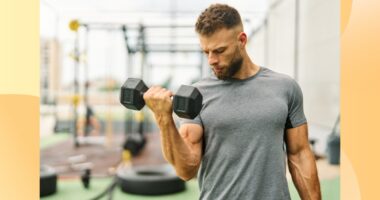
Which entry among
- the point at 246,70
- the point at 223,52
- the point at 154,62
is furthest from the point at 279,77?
the point at 154,62

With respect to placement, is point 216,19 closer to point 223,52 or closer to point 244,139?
point 223,52

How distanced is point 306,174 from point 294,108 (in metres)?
0.24

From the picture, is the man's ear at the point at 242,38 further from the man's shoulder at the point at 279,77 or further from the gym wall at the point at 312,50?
the gym wall at the point at 312,50

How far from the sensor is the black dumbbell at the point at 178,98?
124 cm

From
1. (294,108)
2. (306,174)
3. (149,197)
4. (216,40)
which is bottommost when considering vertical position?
(149,197)

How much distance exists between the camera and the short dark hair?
1308 millimetres

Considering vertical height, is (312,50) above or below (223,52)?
above

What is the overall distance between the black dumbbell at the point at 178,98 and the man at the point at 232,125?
0.05m

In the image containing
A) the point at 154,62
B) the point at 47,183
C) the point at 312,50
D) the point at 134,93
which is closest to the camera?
the point at 134,93

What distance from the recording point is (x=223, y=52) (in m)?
1.32
